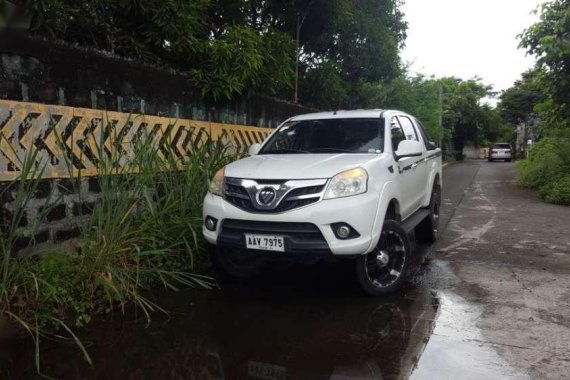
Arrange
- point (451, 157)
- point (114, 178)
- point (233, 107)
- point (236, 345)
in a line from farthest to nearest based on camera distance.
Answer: point (451, 157) → point (233, 107) → point (114, 178) → point (236, 345)

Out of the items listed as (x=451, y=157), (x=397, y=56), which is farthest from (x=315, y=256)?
(x=451, y=157)

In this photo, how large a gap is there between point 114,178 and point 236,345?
1.93 metres

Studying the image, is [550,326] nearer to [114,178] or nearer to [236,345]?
[236,345]

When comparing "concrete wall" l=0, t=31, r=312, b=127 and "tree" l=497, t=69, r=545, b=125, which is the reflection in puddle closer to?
"concrete wall" l=0, t=31, r=312, b=127

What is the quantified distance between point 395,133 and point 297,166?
1.64 metres

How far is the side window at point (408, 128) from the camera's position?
5699 millimetres

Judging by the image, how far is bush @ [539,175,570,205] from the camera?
10.3 m

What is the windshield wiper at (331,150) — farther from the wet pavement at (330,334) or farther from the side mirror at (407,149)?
the wet pavement at (330,334)

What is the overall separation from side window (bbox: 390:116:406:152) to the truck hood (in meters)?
0.69

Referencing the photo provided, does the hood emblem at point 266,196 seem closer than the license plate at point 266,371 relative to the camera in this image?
No

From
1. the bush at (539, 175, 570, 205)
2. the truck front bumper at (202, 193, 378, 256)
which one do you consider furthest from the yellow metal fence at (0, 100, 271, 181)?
the bush at (539, 175, 570, 205)

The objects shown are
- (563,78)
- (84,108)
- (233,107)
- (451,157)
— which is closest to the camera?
(84,108)

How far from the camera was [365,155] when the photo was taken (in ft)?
14.5

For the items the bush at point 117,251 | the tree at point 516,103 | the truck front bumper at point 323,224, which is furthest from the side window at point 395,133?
the tree at point 516,103
